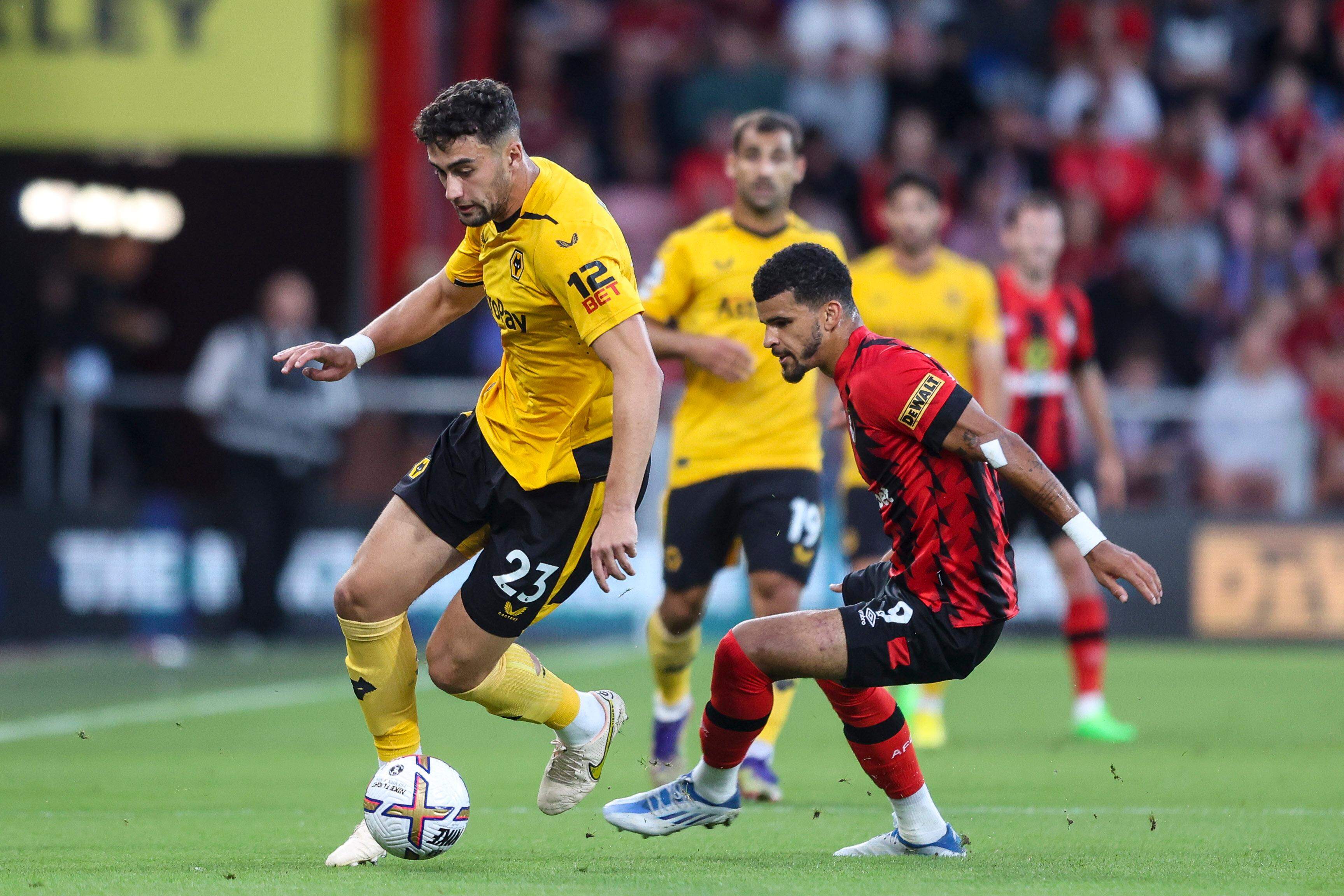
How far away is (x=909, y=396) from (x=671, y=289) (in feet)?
7.69

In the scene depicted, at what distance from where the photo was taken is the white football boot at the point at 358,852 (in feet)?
17.5

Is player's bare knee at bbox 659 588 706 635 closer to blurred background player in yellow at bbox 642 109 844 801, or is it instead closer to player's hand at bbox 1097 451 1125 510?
blurred background player in yellow at bbox 642 109 844 801

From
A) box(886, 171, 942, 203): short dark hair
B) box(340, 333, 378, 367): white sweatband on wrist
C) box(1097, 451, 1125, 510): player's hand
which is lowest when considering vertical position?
box(1097, 451, 1125, 510): player's hand

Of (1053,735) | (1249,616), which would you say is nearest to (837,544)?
(1249,616)

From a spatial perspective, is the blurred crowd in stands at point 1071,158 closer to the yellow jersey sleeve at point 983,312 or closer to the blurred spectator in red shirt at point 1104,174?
the blurred spectator in red shirt at point 1104,174


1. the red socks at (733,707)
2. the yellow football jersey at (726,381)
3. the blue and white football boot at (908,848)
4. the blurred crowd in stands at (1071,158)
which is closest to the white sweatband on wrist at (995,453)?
the red socks at (733,707)

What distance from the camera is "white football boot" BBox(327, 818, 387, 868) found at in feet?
17.5

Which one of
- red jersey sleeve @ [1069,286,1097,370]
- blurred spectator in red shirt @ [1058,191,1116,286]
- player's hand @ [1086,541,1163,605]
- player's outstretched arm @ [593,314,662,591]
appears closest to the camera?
player's hand @ [1086,541,1163,605]

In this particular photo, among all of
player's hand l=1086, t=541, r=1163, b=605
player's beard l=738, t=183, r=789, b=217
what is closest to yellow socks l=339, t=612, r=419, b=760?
player's hand l=1086, t=541, r=1163, b=605

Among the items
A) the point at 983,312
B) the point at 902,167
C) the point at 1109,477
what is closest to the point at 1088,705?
the point at 1109,477

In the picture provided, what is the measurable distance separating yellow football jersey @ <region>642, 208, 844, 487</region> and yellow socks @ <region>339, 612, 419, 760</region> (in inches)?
75.0

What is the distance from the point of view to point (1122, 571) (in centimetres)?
494

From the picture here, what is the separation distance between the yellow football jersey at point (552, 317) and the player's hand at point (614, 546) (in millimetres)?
508

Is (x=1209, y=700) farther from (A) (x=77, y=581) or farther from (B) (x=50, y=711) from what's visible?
(A) (x=77, y=581)
